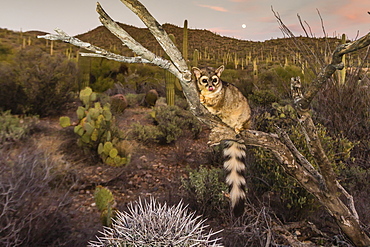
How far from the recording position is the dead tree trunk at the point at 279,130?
1.09 metres

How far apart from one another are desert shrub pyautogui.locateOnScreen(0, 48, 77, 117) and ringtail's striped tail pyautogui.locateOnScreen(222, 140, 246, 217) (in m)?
7.35

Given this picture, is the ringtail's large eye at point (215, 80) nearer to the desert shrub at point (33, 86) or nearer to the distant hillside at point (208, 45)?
the desert shrub at point (33, 86)

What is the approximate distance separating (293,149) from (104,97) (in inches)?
399

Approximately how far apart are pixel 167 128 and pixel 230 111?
17.5 ft

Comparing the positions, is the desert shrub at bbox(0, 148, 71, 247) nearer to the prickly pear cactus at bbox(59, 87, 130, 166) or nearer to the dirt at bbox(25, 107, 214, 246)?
the dirt at bbox(25, 107, 214, 246)

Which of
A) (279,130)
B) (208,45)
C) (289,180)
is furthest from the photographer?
(208,45)

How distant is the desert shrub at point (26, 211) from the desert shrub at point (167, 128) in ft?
13.1

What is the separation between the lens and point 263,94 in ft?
30.3

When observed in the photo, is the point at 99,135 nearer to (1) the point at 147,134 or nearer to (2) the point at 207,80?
(1) the point at 147,134

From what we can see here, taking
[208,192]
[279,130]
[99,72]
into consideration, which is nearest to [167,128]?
[208,192]

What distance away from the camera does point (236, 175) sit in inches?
91.0

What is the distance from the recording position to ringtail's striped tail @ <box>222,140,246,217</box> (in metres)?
2.17

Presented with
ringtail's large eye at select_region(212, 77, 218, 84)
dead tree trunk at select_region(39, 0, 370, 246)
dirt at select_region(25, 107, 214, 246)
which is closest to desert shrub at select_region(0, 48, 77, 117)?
dirt at select_region(25, 107, 214, 246)

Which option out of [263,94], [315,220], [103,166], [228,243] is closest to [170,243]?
[228,243]
